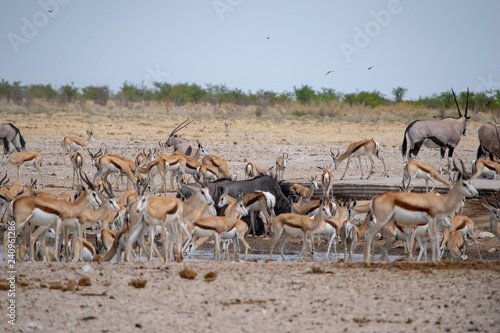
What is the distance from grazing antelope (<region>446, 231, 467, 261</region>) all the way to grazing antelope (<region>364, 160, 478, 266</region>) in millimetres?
2169

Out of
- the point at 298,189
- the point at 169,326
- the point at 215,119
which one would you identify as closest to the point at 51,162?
the point at 298,189

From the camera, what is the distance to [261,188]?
1490 centimetres

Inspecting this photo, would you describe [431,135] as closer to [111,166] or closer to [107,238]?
[111,166]

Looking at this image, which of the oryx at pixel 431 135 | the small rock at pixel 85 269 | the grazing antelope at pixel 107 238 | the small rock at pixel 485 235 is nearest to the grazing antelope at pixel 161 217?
the grazing antelope at pixel 107 238

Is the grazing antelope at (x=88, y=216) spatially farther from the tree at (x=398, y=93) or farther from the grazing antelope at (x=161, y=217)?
the tree at (x=398, y=93)

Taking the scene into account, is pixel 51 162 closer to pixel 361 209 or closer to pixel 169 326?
pixel 361 209

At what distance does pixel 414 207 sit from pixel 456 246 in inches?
112

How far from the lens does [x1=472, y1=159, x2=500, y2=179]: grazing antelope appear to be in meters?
16.5

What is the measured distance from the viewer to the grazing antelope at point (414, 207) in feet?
25.5

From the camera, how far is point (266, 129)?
29766 mm

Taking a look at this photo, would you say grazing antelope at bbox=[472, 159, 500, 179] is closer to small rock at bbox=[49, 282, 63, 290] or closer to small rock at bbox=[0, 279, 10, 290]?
small rock at bbox=[49, 282, 63, 290]

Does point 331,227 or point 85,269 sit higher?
point 85,269

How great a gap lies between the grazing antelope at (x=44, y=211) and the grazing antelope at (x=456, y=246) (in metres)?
5.85

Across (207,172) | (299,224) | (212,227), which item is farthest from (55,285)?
(207,172)
